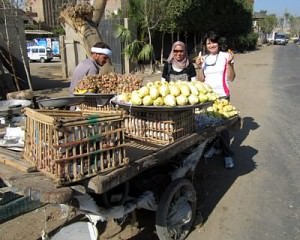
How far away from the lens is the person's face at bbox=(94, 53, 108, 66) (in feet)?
17.8

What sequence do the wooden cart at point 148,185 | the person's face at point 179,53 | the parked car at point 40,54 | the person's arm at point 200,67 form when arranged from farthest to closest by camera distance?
the parked car at point 40,54 → the person's arm at point 200,67 → the person's face at point 179,53 → the wooden cart at point 148,185

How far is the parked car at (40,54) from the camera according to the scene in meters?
37.1

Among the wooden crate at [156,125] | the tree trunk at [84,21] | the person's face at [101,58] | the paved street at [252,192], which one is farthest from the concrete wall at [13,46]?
the wooden crate at [156,125]

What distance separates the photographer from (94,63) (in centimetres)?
548

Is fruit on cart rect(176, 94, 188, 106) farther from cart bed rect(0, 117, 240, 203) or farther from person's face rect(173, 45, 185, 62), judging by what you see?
person's face rect(173, 45, 185, 62)

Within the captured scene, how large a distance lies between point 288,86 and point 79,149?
14924mm

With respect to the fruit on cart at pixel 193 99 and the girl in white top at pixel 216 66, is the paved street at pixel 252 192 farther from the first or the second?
the fruit on cart at pixel 193 99

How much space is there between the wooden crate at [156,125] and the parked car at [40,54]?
34.5 metres

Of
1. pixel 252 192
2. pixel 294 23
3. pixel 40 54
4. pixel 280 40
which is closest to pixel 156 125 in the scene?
pixel 252 192

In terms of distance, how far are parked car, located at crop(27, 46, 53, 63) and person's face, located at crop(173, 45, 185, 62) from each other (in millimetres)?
32840

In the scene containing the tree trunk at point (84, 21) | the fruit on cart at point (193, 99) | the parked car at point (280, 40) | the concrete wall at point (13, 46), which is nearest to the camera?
the fruit on cart at point (193, 99)

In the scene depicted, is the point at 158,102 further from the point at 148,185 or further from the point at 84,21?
the point at 84,21

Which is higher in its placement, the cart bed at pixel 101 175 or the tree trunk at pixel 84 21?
the tree trunk at pixel 84 21

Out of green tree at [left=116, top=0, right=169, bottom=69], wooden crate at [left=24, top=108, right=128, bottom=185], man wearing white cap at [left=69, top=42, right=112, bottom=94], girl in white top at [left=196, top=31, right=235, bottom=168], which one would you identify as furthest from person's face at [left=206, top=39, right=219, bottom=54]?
green tree at [left=116, top=0, right=169, bottom=69]
